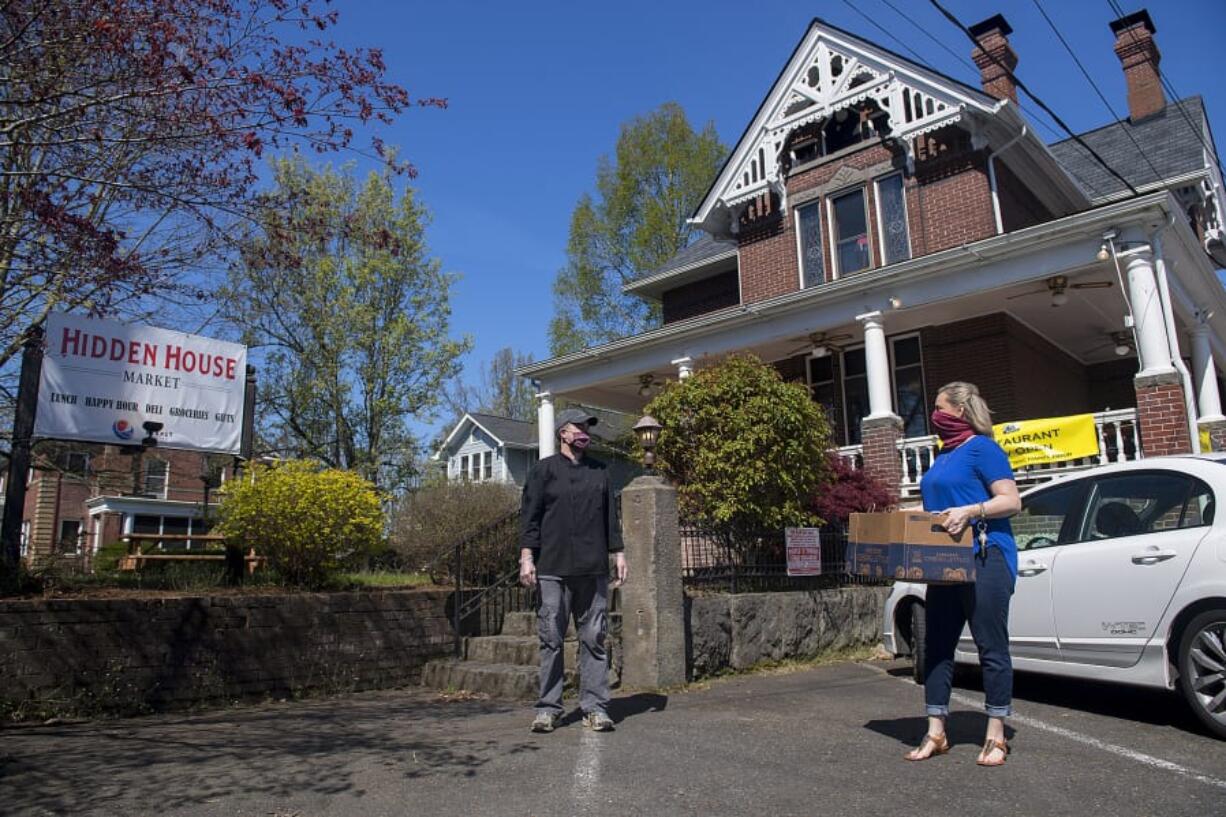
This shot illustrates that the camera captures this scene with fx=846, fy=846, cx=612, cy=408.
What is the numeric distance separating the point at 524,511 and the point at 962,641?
3176 millimetres

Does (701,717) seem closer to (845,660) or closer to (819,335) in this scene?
(845,660)

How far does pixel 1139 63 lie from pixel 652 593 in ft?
63.3

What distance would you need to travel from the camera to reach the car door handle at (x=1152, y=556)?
4.52m

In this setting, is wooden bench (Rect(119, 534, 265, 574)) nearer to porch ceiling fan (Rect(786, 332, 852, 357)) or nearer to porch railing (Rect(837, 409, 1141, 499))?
porch railing (Rect(837, 409, 1141, 499))

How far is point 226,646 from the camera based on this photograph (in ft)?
23.2

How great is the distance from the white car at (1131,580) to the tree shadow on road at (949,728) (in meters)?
0.62

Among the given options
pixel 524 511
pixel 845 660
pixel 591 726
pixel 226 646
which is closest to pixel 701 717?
pixel 591 726

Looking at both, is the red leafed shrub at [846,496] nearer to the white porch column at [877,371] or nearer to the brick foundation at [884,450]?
the brick foundation at [884,450]

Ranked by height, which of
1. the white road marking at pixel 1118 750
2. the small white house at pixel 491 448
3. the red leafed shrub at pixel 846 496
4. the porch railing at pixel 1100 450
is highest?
the small white house at pixel 491 448

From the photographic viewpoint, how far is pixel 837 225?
1585cm

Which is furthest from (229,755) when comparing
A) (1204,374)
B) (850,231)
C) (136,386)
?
(850,231)

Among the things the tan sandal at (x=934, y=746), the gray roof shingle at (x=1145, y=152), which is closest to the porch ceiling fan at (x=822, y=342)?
the gray roof shingle at (x=1145, y=152)

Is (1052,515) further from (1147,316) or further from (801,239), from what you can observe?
(801,239)

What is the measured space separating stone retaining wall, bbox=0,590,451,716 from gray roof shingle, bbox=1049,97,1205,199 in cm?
1505
